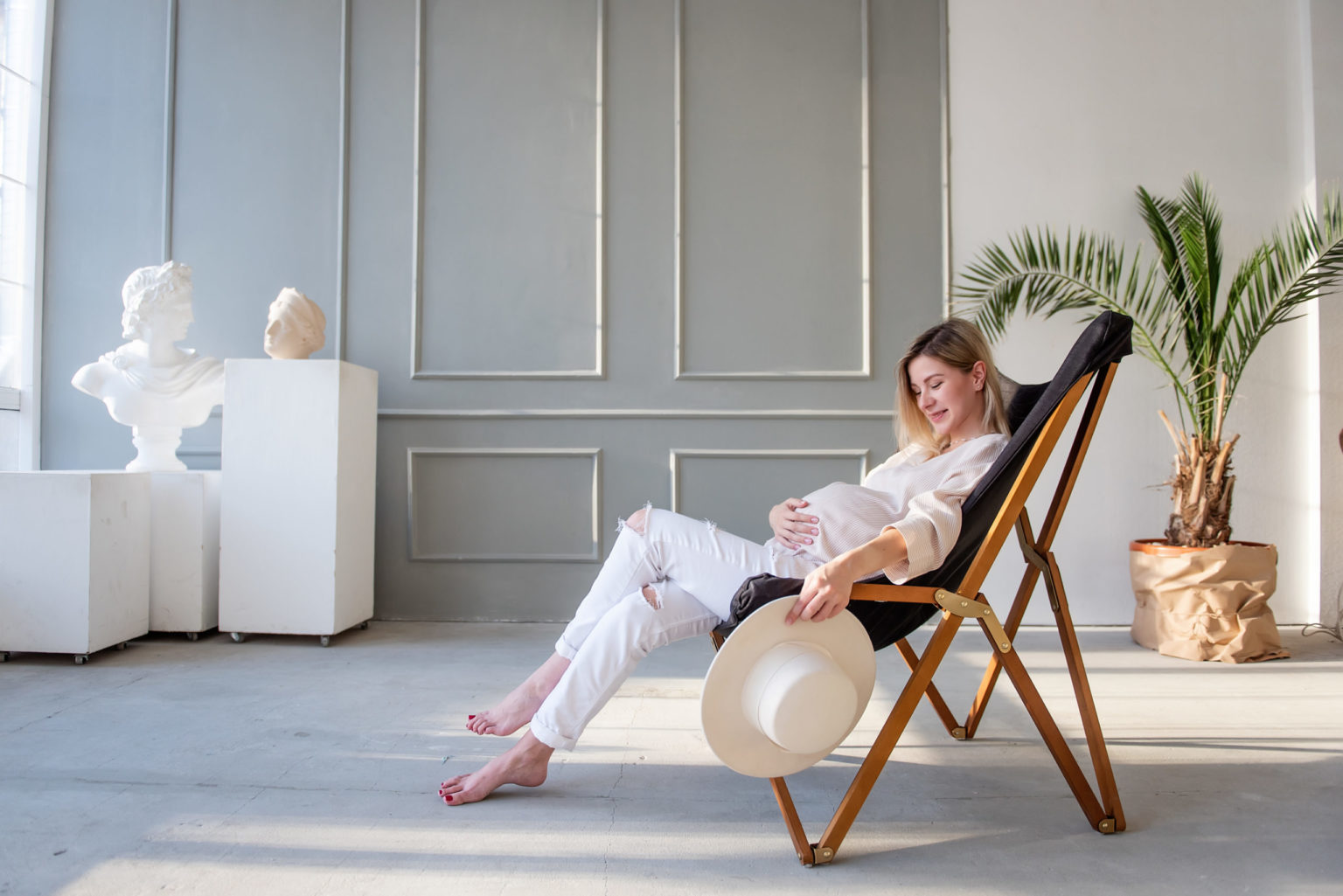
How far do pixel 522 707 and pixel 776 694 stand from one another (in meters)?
0.70

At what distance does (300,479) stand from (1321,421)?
13.9 feet

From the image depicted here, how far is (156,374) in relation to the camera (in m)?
3.32

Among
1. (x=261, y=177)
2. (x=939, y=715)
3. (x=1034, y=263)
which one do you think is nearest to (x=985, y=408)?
(x=939, y=715)

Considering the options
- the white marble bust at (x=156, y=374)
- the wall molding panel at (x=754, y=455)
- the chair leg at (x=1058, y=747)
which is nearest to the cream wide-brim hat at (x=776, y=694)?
the chair leg at (x=1058, y=747)

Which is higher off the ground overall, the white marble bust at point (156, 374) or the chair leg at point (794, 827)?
the white marble bust at point (156, 374)

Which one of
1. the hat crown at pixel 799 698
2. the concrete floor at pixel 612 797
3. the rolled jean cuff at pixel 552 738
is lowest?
the concrete floor at pixel 612 797

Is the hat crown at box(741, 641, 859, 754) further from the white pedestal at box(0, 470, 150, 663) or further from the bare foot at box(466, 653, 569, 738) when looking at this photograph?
the white pedestal at box(0, 470, 150, 663)

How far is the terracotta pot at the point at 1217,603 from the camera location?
117 inches

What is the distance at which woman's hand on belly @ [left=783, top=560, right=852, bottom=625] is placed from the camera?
1340 millimetres

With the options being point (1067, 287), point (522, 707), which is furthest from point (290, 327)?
point (1067, 287)

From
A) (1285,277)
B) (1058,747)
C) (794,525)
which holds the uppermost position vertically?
(1285,277)

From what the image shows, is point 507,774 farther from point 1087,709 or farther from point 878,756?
point 1087,709

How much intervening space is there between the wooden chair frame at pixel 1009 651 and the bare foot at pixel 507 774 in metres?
0.48

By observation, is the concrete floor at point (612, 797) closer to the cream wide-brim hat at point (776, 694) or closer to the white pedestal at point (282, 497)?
the cream wide-brim hat at point (776, 694)
